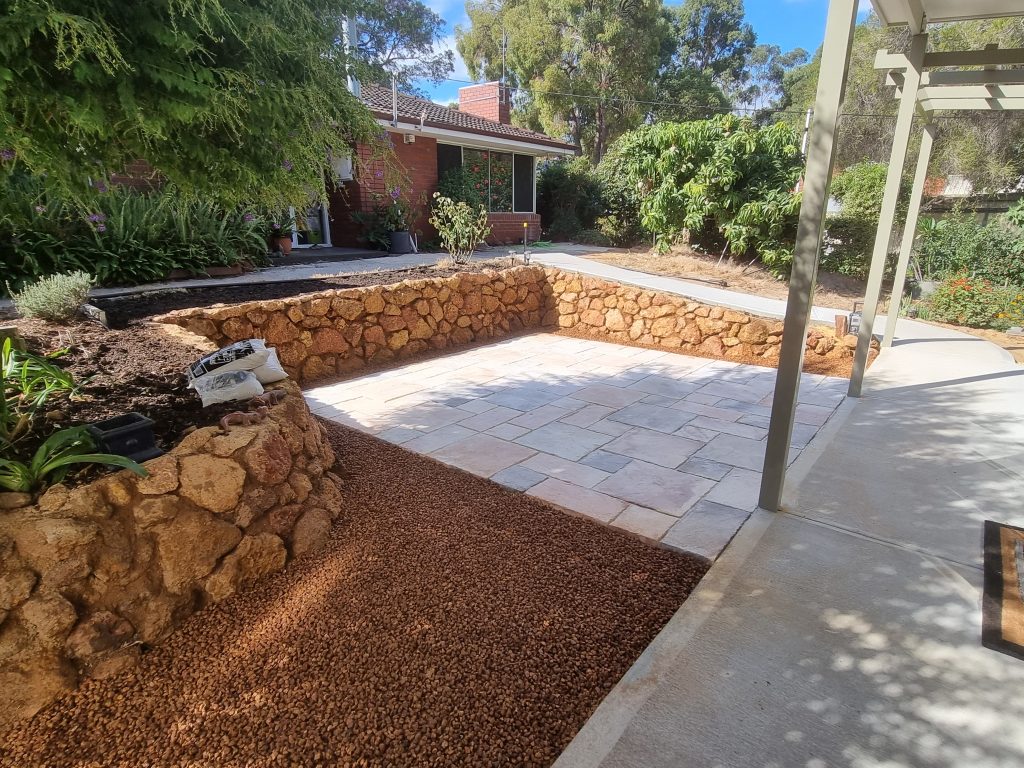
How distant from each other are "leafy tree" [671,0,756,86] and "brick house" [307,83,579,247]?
19.8 m

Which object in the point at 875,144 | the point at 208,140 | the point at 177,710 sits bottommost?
the point at 177,710

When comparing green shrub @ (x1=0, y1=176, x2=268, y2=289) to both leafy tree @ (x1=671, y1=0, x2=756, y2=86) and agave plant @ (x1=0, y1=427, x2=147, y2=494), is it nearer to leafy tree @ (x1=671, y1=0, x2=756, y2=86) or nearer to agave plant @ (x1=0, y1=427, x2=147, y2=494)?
agave plant @ (x1=0, y1=427, x2=147, y2=494)

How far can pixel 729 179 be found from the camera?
1015 centimetres

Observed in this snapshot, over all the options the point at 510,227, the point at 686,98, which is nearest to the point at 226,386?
the point at 510,227

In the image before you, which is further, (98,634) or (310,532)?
(310,532)

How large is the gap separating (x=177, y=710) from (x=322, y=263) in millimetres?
7678

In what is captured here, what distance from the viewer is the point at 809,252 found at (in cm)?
251

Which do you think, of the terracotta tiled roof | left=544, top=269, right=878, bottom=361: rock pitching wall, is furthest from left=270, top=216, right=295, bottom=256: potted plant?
left=544, top=269, right=878, bottom=361: rock pitching wall

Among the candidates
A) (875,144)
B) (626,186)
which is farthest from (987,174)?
(626,186)

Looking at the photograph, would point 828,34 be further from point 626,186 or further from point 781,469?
point 626,186

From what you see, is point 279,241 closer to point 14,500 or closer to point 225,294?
point 225,294

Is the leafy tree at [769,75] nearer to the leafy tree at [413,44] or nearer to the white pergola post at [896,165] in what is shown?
the leafy tree at [413,44]

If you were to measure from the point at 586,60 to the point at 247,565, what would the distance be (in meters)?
23.1

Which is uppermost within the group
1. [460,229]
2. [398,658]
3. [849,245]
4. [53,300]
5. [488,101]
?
[488,101]
